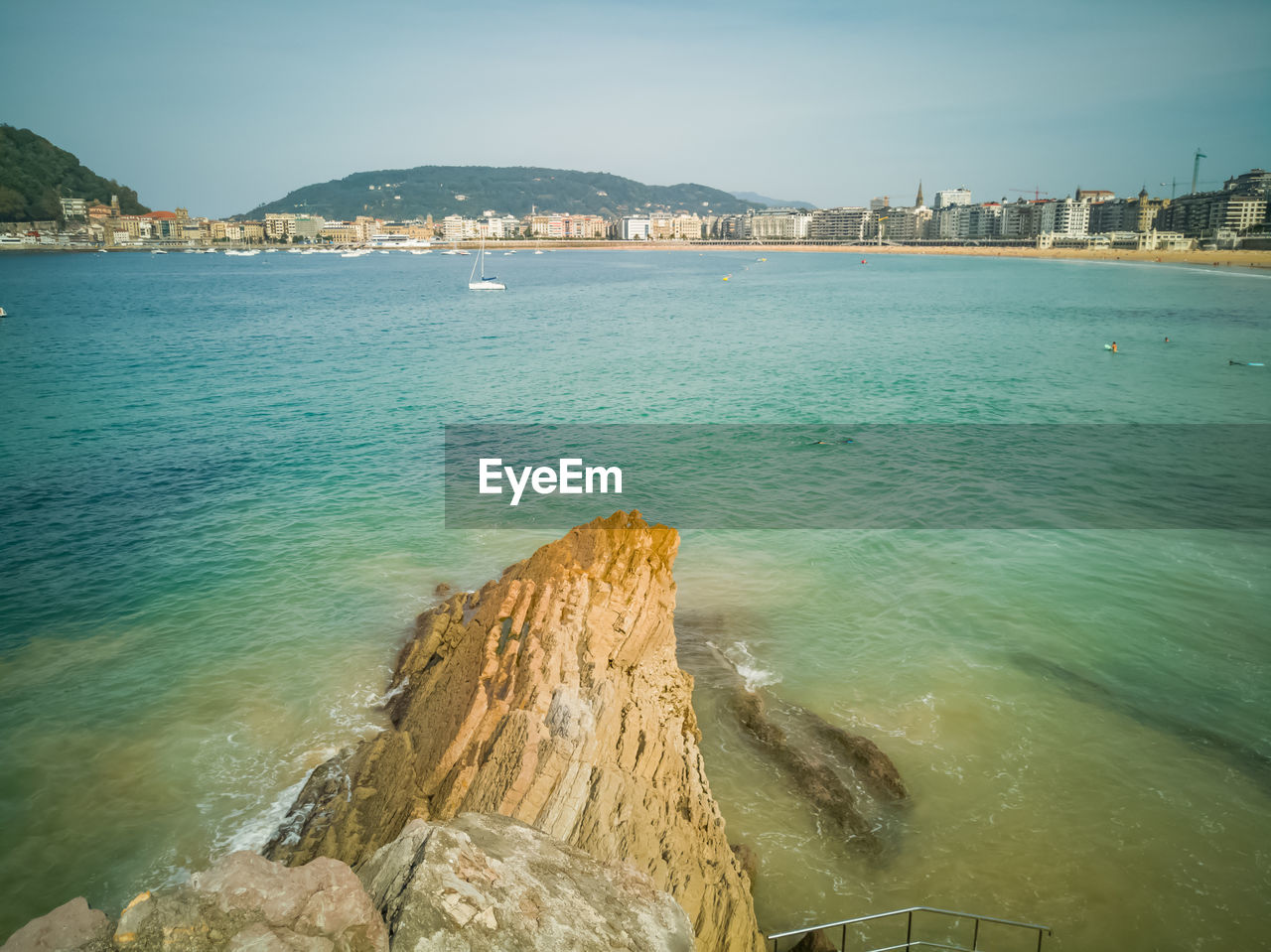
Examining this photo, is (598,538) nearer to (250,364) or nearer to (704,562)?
(704,562)

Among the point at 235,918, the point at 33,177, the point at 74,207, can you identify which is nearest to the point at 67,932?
the point at 235,918

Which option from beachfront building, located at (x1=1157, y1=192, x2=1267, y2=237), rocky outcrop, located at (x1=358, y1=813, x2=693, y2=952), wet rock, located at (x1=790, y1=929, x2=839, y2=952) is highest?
beachfront building, located at (x1=1157, y1=192, x2=1267, y2=237)

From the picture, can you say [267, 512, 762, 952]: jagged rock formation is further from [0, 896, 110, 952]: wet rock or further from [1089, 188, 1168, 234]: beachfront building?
[1089, 188, 1168, 234]: beachfront building

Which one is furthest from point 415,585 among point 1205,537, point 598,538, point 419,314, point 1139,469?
point 419,314

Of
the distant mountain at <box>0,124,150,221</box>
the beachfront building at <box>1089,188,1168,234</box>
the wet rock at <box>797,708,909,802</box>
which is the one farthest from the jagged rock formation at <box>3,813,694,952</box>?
the distant mountain at <box>0,124,150,221</box>

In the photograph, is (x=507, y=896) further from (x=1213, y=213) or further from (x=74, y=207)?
(x=74, y=207)
